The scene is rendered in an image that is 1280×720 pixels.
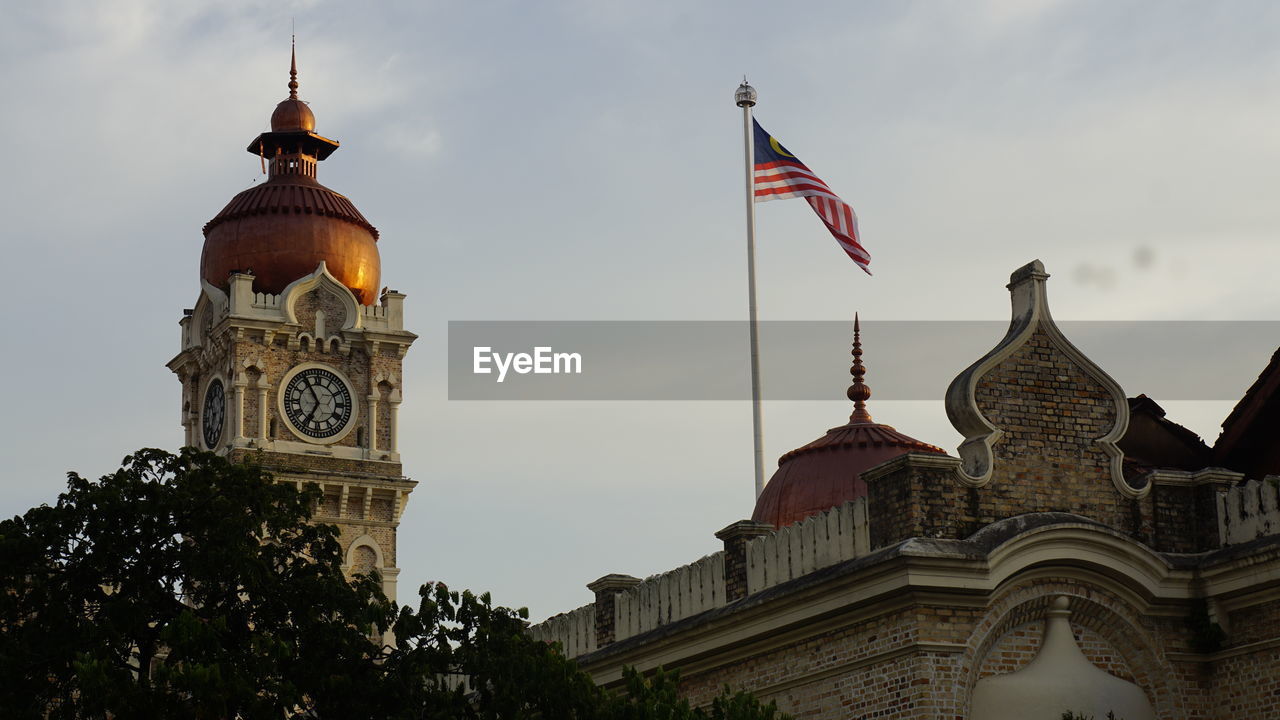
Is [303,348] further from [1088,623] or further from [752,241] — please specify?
[1088,623]

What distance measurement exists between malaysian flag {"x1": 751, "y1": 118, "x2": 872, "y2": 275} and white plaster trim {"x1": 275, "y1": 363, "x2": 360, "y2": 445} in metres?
25.5

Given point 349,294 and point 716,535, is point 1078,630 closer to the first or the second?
point 716,535

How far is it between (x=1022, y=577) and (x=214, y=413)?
145 feet

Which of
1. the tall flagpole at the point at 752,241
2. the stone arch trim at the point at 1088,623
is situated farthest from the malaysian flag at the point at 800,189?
the stone arch trim at the point at 1088,623

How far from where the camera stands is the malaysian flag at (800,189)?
36.1 meters

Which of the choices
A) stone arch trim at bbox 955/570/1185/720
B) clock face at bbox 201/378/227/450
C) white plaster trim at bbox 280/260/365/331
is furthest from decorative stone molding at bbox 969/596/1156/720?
clock face at bbox 201/378/227/450

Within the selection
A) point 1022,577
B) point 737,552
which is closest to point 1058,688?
point 1022,577

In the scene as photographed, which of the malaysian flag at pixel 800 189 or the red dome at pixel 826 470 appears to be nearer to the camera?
the red dome at pixel 826 470

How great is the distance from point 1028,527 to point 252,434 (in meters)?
41.5

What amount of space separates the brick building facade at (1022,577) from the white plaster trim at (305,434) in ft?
126

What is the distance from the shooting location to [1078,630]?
73.9ft

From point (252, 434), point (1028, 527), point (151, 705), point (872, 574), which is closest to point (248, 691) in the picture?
point (151, 705)

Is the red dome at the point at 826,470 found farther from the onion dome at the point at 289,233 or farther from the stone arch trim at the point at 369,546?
the onion dome at the point at 289,233

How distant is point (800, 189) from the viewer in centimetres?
3762
